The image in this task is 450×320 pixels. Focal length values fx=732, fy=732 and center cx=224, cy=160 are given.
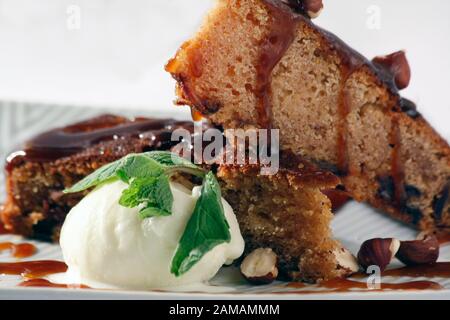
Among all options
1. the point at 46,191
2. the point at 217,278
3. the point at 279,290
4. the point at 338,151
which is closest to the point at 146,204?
the point at 217,278

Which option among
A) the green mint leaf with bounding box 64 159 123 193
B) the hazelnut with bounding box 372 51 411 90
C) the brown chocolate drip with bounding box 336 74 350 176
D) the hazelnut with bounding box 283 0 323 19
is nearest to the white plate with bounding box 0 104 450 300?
the brown chocolate drip with bounding box 336 74 350 176

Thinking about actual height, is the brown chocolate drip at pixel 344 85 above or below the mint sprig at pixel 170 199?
above

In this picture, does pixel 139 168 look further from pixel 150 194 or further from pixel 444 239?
pixel 444 239

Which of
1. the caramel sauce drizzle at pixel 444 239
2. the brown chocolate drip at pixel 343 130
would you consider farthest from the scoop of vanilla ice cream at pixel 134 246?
the caramel sauce drizzle at pixel 444 239

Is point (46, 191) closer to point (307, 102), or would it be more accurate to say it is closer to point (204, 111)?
point (204, 111)

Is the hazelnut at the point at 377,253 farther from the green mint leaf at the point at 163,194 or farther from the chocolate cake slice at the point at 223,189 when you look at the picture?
the green mint leaf at the point at 163,194

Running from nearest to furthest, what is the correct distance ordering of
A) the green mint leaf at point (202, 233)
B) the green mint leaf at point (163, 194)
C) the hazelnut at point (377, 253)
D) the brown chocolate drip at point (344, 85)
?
the green mint leaf at point (202, 233) → the green mint leaf at point (163, 194) → the hazelnut at point (377, 253) → the brown chocolate drip at point (344, 85)
